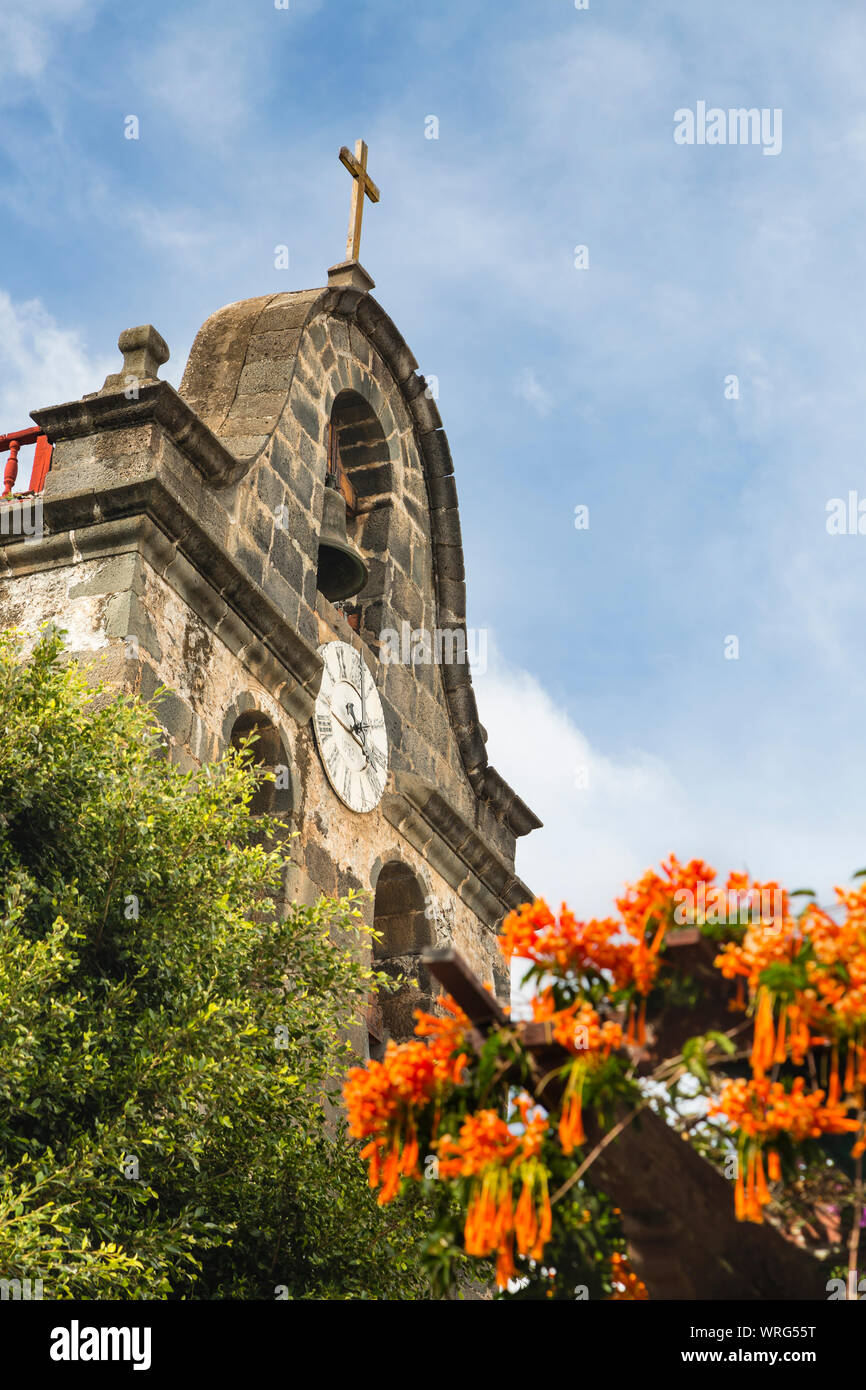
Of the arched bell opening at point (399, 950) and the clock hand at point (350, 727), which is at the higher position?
the clock hand at point (350, 727)

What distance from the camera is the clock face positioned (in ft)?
37.5

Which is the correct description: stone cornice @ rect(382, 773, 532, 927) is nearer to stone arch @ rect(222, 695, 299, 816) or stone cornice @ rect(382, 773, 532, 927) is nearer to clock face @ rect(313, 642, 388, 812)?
clock face @ rect(313, 642, 388, 812)

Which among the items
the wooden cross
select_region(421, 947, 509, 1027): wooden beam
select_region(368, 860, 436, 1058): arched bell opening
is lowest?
select_region(421, 947, 509, 1027): wooden beam

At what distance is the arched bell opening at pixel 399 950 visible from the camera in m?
12.2

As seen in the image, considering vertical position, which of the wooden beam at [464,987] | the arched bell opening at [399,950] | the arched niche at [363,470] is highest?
the arched niche at [363,470]

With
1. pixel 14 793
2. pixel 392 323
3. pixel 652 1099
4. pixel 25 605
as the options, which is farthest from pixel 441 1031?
pixel 392 323

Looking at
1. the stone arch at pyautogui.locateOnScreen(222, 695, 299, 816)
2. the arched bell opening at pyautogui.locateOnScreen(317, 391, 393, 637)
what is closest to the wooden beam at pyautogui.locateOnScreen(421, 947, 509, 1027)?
the stone arch at pyautogui.locateOnScreen(222, 695, 299, 816)

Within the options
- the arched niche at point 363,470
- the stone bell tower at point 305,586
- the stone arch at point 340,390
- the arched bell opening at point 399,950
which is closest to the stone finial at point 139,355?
the stone bell tower at point 305,586

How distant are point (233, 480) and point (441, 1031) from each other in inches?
283

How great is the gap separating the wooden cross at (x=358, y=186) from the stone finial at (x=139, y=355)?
13.1ft

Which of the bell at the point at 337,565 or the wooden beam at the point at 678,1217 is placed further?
the bell at the point at 337,565

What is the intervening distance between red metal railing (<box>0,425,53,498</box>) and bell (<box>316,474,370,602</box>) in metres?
2.11

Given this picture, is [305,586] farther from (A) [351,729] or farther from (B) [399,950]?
(B) [399,950]

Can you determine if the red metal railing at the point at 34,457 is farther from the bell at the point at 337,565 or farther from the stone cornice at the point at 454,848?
the stone cornice at the point at 454,848
